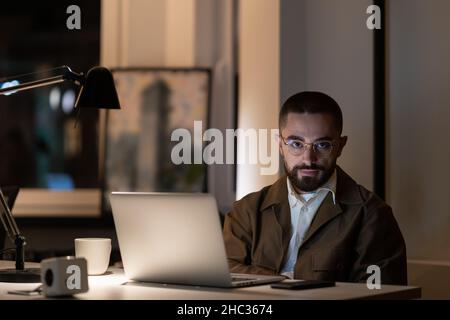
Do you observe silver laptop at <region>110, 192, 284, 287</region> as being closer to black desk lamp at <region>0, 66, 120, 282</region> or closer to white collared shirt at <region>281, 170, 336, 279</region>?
black desk lamp at <region>0, 66, 120, 282</region>

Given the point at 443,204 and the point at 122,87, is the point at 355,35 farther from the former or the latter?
the point at 122,87

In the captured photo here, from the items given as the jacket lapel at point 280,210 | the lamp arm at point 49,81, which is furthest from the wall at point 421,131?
the lamp arm at point 49,81

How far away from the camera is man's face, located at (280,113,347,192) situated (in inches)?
95.3

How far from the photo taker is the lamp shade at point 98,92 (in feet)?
6.94

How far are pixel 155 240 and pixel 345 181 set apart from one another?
2.54ft

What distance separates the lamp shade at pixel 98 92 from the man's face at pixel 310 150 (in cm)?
60

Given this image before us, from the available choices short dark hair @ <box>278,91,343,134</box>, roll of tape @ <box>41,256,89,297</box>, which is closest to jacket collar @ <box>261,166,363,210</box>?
short dark hair @ <box>278,91,343,134</box>

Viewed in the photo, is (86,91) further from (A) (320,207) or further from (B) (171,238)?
(A) (320,207)

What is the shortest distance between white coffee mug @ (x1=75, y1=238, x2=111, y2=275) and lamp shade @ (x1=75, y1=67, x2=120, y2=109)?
360mm

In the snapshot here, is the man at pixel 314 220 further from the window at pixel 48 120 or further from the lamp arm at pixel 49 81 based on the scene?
the window at pixel 48 120

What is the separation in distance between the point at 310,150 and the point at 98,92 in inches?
27.1

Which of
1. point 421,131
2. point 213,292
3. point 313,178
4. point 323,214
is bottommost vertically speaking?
point 213,292

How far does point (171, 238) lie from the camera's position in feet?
6.13

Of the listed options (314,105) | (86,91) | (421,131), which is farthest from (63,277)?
(421,131)
